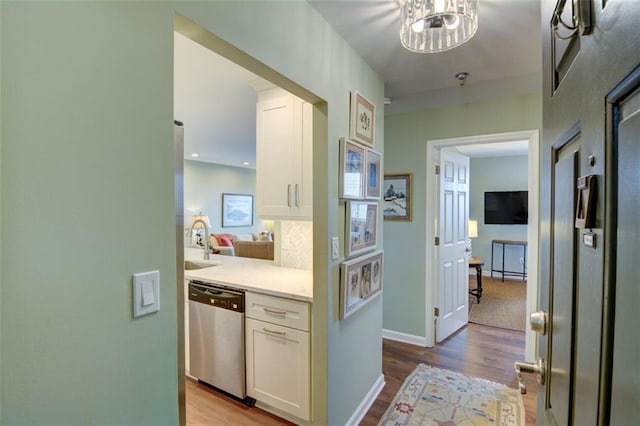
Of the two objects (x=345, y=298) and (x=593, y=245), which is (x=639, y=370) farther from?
(x=345, y=298)

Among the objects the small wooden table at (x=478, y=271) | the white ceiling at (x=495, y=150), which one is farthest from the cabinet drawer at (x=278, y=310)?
the white ceiling at (x=495, y=150)

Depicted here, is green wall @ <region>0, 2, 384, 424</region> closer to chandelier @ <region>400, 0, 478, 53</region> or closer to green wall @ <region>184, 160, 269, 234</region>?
chandelier @ <region>400, 0, 478, 53</region>

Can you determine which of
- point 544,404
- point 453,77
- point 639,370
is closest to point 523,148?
point 453,77

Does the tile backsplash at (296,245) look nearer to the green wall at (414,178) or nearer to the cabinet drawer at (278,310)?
the cabinet drawer at (278,310)

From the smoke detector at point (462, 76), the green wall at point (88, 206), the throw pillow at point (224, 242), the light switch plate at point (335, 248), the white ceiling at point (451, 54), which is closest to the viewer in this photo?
the green wall at point (88, 206)

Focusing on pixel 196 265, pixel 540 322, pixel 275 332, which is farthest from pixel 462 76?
pixel 196 265

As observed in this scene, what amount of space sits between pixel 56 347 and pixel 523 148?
6120mm

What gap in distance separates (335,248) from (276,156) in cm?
85

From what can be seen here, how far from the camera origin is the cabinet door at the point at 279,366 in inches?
75.9

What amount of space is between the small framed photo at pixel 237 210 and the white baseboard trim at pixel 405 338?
587 cm

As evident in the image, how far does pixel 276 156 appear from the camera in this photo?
7.39ft

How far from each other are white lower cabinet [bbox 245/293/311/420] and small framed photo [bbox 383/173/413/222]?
1.78 m

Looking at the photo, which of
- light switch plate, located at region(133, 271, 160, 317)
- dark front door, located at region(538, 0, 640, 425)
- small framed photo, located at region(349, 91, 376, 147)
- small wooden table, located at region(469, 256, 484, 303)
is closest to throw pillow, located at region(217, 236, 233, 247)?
small wooden table, located at region(469, 256, 484, 303)

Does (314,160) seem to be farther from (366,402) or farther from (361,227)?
(366,402)
